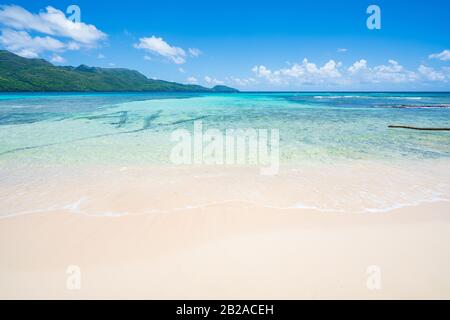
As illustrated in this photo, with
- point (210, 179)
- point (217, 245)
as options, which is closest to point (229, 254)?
point (217, 245)

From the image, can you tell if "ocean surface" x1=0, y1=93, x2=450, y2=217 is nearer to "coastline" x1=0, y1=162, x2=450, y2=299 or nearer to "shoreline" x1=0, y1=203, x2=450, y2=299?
"coastline" x1=0, y1=162, x2=450, y2=299

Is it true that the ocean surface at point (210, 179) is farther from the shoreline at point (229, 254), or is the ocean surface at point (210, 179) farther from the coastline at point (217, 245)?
the shoreline at point (229, 254)

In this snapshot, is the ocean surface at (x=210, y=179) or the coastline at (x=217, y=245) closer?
the coastline at (x=217, y=245)

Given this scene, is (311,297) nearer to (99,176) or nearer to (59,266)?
(59,266)

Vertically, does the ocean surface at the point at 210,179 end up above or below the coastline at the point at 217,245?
above

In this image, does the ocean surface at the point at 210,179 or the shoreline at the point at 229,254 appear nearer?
the shoreline at the point at 229,254

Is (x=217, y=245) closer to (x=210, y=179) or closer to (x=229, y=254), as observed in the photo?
(x=229, y=254)

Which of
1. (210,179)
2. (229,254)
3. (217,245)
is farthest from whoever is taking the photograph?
(210,179)

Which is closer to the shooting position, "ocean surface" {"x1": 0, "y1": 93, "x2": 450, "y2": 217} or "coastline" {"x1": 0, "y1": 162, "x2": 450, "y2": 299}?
"coastline" {"x1": 0, "y1": 162, "x2": 450, "y2": 299}

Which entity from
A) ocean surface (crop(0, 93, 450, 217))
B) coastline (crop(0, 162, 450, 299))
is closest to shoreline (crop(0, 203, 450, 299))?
coastline (crop(0, 162, 450, 299))

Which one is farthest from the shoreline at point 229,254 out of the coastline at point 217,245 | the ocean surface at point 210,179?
the ocean surface at point 210,179

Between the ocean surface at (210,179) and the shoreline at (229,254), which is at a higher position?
the ocean surface at (210,179)

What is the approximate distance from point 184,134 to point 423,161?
39.4 feet
